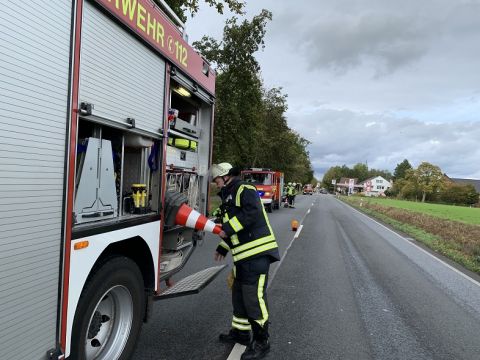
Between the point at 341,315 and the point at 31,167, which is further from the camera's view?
the point at 341,315

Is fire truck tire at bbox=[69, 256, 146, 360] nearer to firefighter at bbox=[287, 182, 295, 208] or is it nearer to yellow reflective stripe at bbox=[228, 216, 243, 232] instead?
yellow reflective stripe at bbox=[228, 216, 243, 232]

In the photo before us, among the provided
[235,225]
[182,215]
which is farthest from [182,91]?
[235,225]

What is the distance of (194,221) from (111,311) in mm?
1141

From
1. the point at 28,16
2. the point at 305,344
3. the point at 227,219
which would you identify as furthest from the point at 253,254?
the point at 28,16

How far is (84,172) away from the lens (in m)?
2.83

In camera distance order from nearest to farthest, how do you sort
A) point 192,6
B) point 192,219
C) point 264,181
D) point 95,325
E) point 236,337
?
point 95,325 < point 192,219 < point 236,337 < point 192,6 < point 264,181

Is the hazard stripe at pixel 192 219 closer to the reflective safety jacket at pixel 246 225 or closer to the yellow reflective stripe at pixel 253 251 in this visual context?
the reflective safety jacket at pixel 246 225

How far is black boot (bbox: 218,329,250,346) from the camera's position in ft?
13.8

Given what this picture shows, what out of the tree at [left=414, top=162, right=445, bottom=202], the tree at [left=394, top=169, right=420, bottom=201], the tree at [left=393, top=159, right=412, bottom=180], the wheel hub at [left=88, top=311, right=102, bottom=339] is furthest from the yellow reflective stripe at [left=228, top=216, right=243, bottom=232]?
the tree at [left=393, top=159, right=412, bottom=180]

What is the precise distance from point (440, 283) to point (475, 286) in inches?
28.2

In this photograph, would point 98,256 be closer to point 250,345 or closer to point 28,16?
point 28,16

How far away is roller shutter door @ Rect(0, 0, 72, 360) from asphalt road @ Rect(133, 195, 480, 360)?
1841mm

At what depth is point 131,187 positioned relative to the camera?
3787 mm

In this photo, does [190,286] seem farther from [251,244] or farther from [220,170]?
[220,170]
